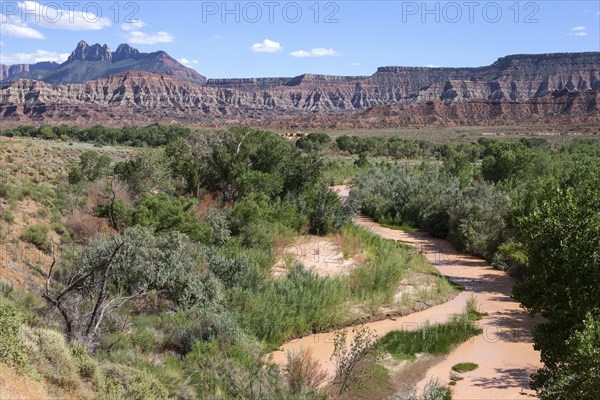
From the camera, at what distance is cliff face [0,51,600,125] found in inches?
5012

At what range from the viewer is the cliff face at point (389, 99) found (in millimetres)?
127312

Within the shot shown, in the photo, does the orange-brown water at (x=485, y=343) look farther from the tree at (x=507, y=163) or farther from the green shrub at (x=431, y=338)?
the tree at (x=507, y=163)

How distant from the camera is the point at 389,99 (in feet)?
655

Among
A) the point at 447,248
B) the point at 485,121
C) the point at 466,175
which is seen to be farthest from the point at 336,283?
the point at 485,121

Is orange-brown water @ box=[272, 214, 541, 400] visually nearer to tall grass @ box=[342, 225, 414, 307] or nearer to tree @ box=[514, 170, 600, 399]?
tall grass @ box=[342, 225, 414, 307]

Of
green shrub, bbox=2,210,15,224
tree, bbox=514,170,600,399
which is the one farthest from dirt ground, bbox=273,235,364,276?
green shrub, bbox=2,210,15,224

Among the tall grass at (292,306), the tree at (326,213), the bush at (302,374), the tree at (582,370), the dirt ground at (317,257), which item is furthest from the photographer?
the tree at (326,213)

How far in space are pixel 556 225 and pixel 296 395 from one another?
17.6ft

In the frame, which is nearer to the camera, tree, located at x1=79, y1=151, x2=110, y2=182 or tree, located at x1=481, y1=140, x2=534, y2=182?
tree, located at x1=79, y1=151, x2=110, y2=182

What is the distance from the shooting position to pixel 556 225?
945 centimetres

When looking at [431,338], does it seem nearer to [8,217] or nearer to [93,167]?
[8,217]

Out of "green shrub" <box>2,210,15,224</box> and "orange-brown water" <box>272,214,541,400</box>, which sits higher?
"green shrub" <box>2,210,15,224</box>

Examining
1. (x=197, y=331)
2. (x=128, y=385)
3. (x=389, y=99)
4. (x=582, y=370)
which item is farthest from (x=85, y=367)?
(x=389, y=99)

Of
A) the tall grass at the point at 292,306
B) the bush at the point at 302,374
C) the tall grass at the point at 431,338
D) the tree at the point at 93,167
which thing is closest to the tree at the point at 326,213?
the tall grass at the point at 292,306
